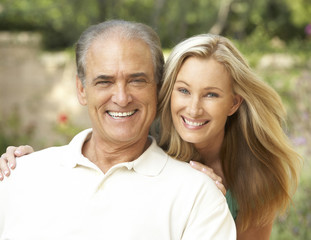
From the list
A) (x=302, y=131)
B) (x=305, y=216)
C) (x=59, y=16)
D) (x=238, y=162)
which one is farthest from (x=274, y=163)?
(x=59, y=16)

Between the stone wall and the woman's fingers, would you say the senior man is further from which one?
the stone wall

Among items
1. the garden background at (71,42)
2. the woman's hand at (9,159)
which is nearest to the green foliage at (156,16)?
the garden background at (71,42)

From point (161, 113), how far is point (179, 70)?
0.27 metres

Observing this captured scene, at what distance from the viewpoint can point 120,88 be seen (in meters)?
2.32

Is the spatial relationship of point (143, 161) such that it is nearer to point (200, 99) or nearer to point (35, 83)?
point (200, 99)

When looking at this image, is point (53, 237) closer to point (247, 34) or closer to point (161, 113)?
point (161, 113)

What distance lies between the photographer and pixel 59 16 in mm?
9336

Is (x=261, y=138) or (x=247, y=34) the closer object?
(x=261, y=138)

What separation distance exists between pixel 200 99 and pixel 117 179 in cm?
57

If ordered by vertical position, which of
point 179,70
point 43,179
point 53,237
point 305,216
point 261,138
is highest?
point 179,70

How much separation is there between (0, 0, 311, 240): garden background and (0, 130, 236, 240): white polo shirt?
4575mm

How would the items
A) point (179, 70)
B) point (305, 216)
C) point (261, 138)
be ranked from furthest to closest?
point (305, 216) < point (261, 138) < point (179, 70)

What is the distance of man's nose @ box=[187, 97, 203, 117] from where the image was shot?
8.19 ft

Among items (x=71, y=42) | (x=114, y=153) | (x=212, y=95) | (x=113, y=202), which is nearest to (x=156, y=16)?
(x=71, y=42)
